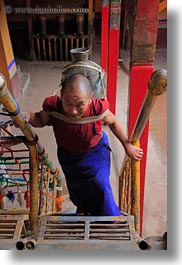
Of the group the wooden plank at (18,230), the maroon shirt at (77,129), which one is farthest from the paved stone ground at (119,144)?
the wooden plank at (18,230)

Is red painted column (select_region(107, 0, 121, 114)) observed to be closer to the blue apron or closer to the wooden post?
the wooden post

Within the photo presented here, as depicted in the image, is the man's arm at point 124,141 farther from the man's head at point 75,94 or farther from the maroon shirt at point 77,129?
the man's head at point 75,94

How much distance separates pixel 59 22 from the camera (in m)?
6.94

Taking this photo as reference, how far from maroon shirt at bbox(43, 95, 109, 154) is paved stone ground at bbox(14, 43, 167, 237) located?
133 cm

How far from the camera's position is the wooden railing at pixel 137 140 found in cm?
108

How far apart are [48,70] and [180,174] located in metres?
6.43

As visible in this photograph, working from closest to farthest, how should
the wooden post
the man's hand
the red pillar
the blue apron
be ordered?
1. the man's hand
2. the blue apron
3. the red pillar
4. the wooden post

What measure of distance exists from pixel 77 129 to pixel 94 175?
0.26 meters

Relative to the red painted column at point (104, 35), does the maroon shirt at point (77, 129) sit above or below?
below

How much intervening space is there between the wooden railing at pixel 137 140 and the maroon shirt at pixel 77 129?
195 millimetres

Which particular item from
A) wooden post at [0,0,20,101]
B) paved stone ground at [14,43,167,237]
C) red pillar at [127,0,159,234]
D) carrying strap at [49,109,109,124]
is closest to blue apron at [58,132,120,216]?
carrying strap at [49,109,109,124]

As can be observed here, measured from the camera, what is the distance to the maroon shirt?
1.68 meters

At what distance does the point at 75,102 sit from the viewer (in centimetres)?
152

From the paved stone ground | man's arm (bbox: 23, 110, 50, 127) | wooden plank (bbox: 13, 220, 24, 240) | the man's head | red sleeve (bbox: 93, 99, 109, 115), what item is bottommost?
the paved stone ground
